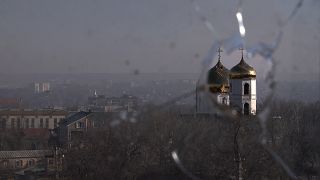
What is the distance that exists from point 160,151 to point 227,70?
2.94 metres

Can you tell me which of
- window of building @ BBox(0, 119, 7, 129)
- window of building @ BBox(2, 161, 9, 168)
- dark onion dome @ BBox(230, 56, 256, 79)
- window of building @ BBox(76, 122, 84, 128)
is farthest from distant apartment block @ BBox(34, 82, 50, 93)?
dark onion dome @ BBox(230, 56, 256, 79)

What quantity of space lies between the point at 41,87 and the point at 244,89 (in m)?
21.1

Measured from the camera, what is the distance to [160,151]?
1441 centimetres

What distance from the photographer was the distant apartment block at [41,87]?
32997mm

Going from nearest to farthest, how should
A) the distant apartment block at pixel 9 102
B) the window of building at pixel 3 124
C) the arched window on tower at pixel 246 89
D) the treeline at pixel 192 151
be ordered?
the treeline at pixel 192 151 < the arched window on tower at pixel 246 89 < the window of building at pixel 3 124 < the distant apartment block at pixel 9 102

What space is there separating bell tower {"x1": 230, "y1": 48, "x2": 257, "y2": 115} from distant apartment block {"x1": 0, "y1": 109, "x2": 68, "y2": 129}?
16948 mm

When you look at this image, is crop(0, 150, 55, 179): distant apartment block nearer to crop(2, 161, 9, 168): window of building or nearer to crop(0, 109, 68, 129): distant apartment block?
crop(2, 161, 9, 168): window of building

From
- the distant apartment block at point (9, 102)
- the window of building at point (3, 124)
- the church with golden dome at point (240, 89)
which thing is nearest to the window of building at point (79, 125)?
the window of building at point (3, 124)

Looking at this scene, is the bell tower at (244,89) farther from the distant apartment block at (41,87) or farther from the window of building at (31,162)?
the distant apartment block at (41,87)

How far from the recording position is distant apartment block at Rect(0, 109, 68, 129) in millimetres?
31562

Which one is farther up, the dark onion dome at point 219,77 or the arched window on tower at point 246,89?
the dark onion dome at point 219,77

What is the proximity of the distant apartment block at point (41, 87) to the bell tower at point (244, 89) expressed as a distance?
18738 mm

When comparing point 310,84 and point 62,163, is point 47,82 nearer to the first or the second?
point 62,163

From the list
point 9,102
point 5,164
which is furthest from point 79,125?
point 9,102
